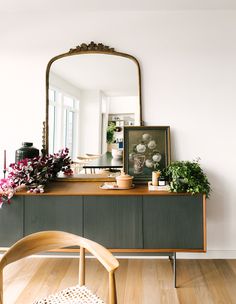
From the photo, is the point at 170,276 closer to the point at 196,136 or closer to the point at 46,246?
the point at 196,136

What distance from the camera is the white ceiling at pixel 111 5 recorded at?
254 cm

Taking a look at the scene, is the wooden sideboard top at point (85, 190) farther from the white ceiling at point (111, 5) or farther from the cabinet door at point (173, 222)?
the white ceiling at point (111, 5)

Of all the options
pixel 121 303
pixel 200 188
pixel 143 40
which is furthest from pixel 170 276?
pixel 143 40

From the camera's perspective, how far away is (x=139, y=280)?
2.38 metres

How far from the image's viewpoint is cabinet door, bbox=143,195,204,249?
7.33 feet

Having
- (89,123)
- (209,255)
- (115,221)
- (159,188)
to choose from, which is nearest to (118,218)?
(115,221)

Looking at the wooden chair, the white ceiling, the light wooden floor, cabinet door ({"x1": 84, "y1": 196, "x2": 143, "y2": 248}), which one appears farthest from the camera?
the white ceiling

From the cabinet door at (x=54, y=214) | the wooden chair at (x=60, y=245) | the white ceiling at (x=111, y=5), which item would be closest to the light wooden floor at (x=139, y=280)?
the cabinet door at (x=54, y=214)

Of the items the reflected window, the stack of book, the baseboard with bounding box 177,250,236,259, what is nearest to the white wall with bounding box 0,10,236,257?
the baseboard with bounding box 177,250,236,259

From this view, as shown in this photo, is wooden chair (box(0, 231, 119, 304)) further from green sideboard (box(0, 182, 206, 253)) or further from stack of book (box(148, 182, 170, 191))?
stack of book (box(148, 182, 170, 191))

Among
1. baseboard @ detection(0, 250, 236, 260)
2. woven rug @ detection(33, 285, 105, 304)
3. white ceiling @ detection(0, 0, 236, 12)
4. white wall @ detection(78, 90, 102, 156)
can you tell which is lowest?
baseboard @ detection(0, 250, 236, 260)

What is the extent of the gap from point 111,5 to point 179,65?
0.86 m

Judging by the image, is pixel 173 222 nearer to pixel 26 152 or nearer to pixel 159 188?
pixel 159 188

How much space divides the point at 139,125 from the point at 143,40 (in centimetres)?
84
